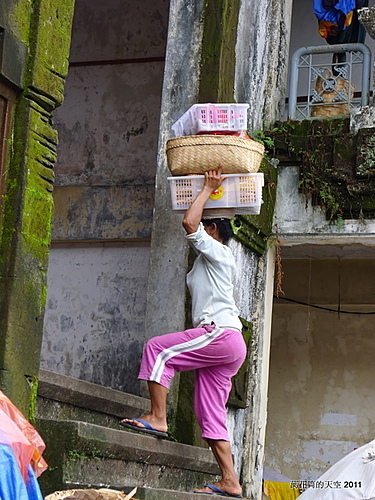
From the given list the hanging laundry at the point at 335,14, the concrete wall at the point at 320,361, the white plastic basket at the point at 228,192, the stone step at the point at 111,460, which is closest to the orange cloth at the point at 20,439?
the stone step at the point at 111,460

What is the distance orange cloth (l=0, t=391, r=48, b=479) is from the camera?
3.11m

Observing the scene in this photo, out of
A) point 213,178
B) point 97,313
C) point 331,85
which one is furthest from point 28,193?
point 97,313

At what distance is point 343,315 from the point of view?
11.9 m

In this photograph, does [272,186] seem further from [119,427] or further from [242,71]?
[119,427]

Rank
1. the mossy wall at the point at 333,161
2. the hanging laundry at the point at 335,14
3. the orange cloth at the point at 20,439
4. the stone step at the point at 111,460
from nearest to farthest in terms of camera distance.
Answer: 1. the orange cloth at the point at 20,439
2. the stone step at the point at 111,460
3. the mossy wall at the point at 333,161
4. the hanging laundry at the point at 335,14

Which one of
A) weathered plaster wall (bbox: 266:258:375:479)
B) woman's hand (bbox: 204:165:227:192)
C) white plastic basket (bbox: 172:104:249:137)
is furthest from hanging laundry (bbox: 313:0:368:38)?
woman's hand (bbox: 204:165:227:192)

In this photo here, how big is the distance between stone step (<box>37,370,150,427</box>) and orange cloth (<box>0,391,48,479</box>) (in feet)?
7.88

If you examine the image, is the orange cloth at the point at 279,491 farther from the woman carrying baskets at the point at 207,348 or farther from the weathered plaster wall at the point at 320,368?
the woman carrying baskets at the point at 207,348

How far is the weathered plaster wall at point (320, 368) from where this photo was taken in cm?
1149

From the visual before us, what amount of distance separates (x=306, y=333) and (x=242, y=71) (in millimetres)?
4500

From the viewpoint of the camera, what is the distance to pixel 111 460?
584 centimetres

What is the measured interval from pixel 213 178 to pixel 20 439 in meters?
3.43

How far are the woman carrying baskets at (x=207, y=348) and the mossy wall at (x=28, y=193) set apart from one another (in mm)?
926

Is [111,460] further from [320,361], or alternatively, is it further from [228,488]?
[320,361]
